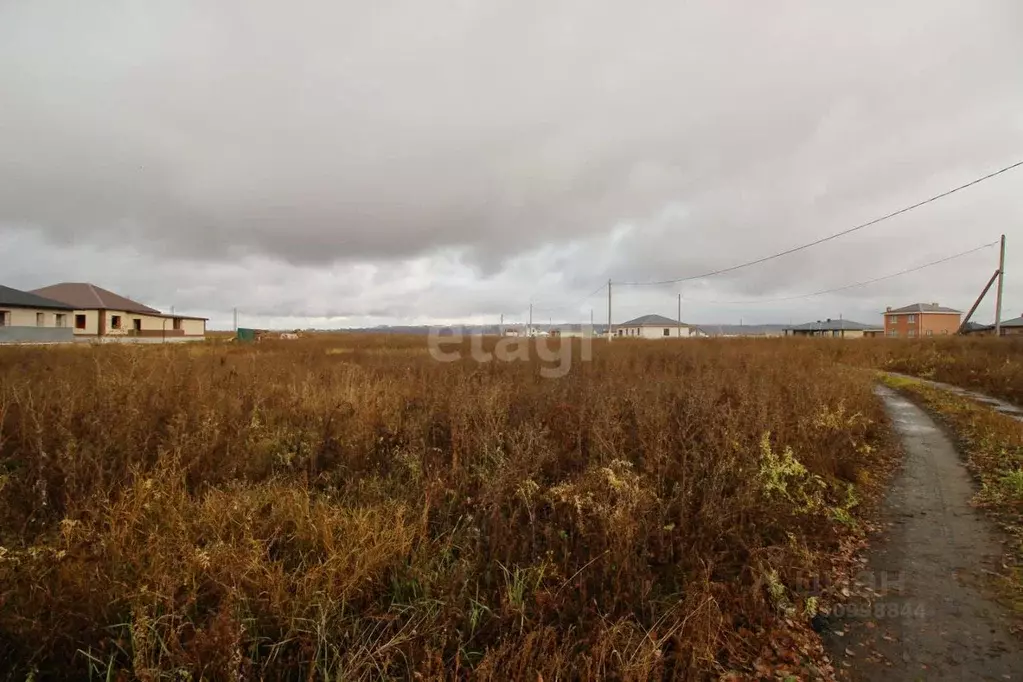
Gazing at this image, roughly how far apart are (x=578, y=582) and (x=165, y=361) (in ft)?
24.5

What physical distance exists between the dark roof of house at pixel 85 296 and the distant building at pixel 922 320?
9649 cm

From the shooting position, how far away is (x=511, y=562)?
320 cm

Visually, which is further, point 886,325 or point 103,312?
point 886,325

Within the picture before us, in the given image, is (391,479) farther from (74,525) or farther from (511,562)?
(74,525)

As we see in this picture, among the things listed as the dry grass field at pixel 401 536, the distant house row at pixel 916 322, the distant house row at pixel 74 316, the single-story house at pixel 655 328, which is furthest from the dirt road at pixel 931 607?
the single-story house at pixel 655 328

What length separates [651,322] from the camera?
275 ft

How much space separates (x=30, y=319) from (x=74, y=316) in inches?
246

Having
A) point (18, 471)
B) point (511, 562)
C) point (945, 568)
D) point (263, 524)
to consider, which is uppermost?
point (18, 471)

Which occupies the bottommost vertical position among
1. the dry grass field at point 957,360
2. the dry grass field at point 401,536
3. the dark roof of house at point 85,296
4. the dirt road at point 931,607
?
the dirt road at point 931,607

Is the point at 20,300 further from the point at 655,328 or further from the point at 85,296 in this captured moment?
the point at 655,328

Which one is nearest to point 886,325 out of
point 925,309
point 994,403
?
point 925,309

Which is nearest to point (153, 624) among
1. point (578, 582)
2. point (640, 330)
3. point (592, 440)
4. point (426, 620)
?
point (426, 620)

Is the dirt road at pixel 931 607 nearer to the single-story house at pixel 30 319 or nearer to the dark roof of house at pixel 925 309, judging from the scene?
the single-story house at pixel 30 319

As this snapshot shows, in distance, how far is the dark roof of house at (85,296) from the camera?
3972 cm
